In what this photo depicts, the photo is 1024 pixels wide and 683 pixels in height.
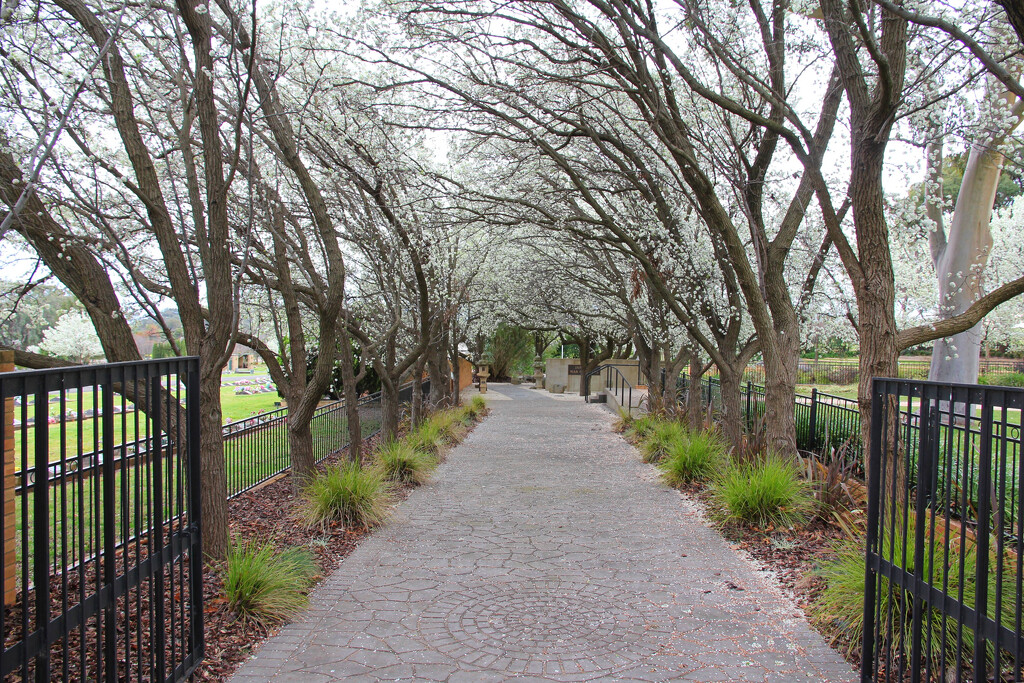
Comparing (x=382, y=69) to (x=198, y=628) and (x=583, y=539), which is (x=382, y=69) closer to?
(x=583, y=539)

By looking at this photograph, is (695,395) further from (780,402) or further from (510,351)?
(510,351)

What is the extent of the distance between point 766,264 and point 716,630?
4.69m

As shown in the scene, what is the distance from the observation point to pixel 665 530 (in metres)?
7.38

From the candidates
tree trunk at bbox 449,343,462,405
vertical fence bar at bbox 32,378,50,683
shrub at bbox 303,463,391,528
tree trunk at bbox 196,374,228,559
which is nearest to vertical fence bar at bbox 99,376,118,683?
vertical fence bar at bbox 32,378,50,683

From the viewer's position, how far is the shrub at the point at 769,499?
23.2 ft

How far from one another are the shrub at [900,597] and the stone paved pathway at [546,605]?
0.23 meters

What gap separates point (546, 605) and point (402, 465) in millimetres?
4928

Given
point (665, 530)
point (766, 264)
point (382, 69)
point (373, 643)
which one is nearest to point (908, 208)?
point (766, 264)

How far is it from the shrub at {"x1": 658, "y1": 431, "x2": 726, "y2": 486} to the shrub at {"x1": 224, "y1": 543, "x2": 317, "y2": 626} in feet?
18.8

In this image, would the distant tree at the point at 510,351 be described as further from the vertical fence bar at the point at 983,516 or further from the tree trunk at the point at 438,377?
the vertical fence bar at the point at 983,516

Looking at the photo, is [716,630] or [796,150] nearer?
[716,630]

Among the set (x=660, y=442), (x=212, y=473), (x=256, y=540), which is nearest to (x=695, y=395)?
(x=660, y=442)

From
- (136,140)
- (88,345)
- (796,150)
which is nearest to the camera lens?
(136,140)

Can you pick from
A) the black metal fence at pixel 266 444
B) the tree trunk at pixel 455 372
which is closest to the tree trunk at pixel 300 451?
the black metal fence at pixel 266 444
